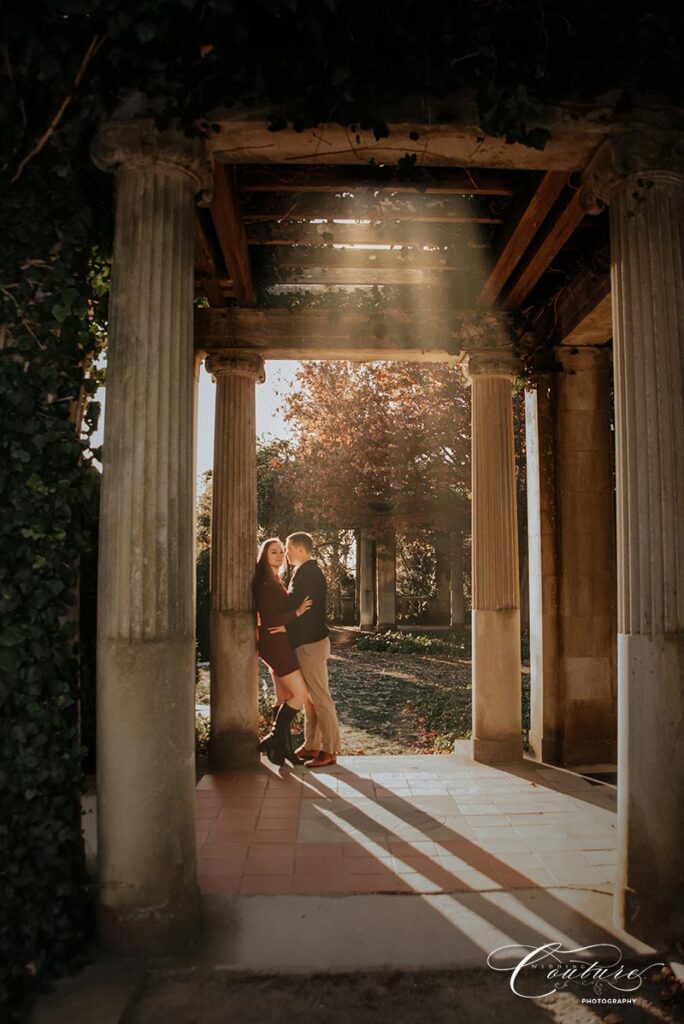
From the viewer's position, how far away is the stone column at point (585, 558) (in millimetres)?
6988

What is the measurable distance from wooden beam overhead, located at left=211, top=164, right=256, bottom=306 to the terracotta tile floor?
14.8 feet

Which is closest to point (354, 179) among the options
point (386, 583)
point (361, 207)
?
point (361, 207)

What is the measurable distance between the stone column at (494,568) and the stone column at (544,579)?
29 cm

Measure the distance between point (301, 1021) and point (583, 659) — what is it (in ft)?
16.5

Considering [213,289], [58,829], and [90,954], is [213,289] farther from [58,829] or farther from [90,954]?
[90,954]

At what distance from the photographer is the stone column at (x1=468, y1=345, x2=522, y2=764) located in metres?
6.94

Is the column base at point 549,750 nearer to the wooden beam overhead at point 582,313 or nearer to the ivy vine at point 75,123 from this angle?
the wooden beam overhead at point 582,313

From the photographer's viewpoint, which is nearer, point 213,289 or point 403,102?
point 403,102

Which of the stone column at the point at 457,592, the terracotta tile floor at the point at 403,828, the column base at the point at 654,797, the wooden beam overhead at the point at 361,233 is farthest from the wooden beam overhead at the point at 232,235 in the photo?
the stone column at the point at 457,592

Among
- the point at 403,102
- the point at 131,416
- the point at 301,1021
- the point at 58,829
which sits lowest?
the point at 301,1021

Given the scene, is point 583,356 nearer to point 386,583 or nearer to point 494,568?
point 494,568

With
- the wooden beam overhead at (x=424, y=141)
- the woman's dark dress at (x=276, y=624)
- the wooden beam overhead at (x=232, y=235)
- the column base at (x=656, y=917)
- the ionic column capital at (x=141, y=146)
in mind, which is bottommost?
the column base at (x=656, y=917)

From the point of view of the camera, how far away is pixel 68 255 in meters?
3.54

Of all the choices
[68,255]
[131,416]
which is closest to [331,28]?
[68,255]
